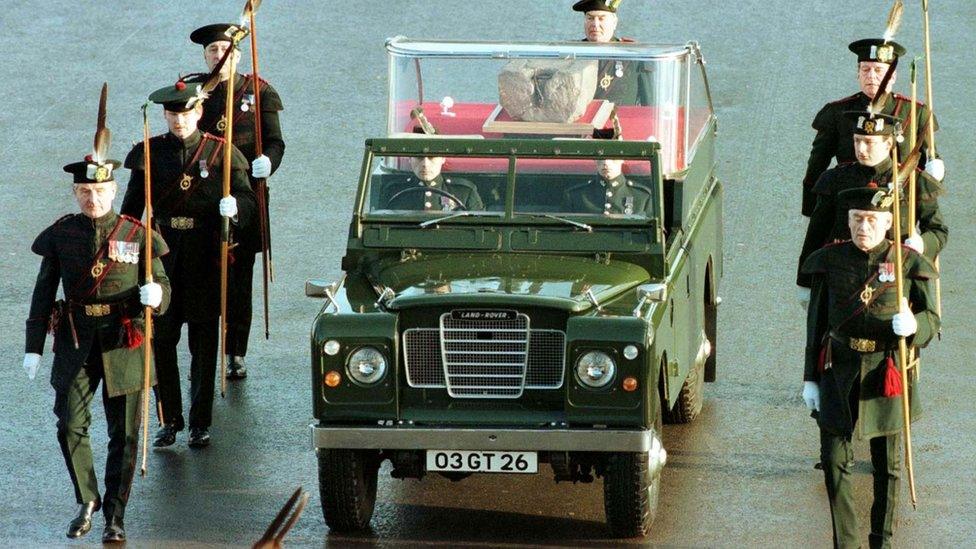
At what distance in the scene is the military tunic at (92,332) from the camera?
9.20m

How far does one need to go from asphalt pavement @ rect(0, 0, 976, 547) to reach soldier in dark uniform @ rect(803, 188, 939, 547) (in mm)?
536

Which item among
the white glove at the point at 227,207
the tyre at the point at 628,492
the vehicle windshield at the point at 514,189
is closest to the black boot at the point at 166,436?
the white glove at the point at 227,207

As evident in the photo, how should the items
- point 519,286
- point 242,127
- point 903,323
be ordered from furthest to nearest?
point 242,127 < point 519,286 < point 903,323

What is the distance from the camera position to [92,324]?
926cm

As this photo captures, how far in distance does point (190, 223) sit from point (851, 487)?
447 centimetres

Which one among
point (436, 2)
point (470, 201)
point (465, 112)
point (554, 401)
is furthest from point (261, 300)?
point (436, 2)

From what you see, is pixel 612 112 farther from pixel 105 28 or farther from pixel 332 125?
pixel 105 28

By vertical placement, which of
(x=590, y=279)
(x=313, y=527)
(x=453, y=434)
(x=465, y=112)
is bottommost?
(x=313, y=527)

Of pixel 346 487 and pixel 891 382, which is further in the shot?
pixel 346 487

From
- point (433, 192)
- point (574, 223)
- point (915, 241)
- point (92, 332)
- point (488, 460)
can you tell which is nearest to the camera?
point (488, 460)

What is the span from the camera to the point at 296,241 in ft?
49.0

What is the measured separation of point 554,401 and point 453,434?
557 millimetres

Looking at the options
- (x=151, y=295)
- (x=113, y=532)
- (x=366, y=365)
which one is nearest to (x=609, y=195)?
(x=366, y=365)

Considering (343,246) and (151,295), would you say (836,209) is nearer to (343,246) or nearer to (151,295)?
(151,295)
